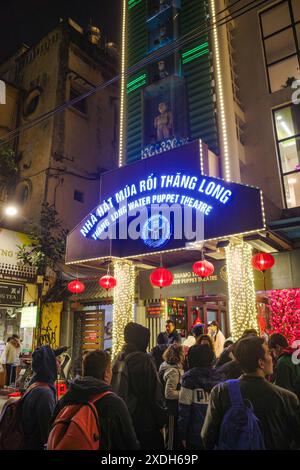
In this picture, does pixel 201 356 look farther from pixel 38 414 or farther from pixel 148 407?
pixel 38 414

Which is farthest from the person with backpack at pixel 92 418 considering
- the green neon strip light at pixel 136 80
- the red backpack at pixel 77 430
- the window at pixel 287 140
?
the green neon strip light at pixel 136 80

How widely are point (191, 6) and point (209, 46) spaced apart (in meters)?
1.71

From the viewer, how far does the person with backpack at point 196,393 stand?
425 cm

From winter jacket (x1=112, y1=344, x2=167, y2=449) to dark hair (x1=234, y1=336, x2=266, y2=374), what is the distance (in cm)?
137

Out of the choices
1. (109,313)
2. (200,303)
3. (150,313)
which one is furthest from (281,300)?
(109,313)

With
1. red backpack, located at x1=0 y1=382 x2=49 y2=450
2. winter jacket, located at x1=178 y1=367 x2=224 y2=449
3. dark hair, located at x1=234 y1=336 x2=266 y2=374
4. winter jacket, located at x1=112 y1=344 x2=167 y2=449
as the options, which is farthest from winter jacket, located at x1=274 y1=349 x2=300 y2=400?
red backpack, located at x1=0 y1=382 x2=49 y2=450

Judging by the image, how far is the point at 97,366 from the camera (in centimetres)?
301

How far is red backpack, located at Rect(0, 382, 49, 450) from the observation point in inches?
131

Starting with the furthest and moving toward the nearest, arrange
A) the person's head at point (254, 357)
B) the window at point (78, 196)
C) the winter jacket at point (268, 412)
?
1. the window at point (78, 196)
2. the person's head at point (254, 357)
3. the winter jacket at point (268, 412)

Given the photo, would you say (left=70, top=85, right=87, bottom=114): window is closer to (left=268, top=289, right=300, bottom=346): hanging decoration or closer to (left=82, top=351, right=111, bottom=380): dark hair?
(left=268, top=289, right=300, bottom=346): hanging decoration

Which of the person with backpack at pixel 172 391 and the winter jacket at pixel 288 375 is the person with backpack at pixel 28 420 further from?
the winter jacket at pixel 288 375

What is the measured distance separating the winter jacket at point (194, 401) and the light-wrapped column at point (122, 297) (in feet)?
19.9
